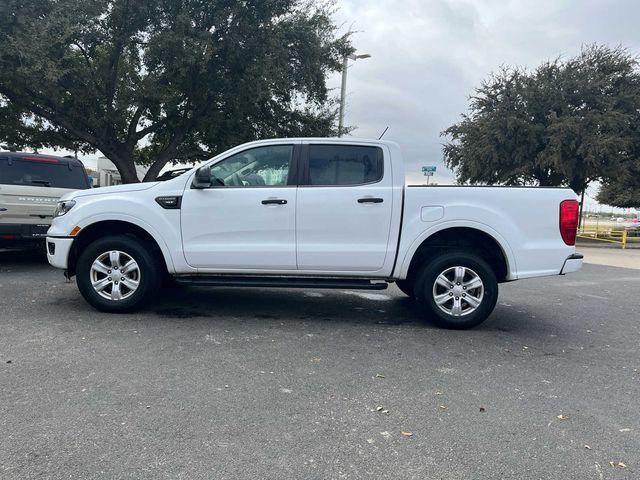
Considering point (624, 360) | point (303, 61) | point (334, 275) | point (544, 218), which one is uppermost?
point (303, 61)

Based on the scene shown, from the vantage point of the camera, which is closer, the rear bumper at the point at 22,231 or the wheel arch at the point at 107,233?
the wheel arch at the point at 107,233

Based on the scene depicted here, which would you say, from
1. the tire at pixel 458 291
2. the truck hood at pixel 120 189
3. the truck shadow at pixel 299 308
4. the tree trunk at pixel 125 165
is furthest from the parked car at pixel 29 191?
the tree trunk at pixel 125 165

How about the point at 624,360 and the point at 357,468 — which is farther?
the point at 624,360

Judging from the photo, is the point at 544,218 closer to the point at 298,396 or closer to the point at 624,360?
the point at 624,360

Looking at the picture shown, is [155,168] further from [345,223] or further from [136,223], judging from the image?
[345,223]

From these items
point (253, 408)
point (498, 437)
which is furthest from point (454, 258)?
point (253, 408)

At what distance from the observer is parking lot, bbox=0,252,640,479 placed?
2.76m

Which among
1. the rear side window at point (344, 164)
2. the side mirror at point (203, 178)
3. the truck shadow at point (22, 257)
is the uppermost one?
the rear side window at point (344, 164)

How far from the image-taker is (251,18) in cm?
1441

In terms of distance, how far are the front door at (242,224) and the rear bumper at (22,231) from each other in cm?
414

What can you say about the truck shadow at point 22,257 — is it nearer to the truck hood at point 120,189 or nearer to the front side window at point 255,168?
the truck hood at point 120,189

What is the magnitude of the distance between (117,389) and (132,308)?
6.99ft

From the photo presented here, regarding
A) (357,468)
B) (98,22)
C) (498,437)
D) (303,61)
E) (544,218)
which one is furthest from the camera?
(303,61)

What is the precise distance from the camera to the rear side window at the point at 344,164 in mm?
5512
